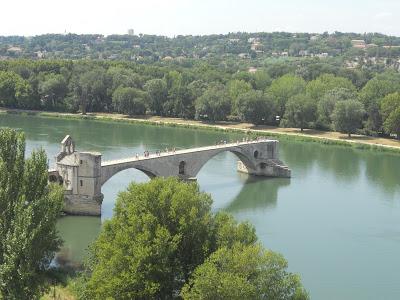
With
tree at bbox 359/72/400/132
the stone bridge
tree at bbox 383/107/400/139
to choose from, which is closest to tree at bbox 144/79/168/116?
tree at bbox 359/72/400/132

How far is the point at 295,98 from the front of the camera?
79.1 meters

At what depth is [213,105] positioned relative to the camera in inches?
3236

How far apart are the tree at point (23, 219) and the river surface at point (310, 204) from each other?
773 cm

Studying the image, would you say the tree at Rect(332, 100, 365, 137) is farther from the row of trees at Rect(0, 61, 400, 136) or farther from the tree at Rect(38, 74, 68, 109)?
the tree at Rect(38, 74, 68, 109)

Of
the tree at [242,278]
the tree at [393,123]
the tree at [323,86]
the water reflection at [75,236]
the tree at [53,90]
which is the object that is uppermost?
the tree at [323,86]

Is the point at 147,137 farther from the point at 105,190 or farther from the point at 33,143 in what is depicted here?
the point at 105,190

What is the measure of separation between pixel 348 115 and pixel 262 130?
10.5 m

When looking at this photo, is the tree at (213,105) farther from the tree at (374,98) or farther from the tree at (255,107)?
the tree at (374,98)

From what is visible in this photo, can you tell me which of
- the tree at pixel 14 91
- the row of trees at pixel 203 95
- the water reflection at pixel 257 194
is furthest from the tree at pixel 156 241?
the tree at pixel 14 91

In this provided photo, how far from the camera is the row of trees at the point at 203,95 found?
76750 mm

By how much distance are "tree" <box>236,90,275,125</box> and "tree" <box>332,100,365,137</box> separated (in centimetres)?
916

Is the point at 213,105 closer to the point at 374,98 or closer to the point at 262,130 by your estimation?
the point at 262,130

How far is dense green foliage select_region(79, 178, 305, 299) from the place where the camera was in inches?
794

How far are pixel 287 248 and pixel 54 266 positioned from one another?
11469 millimetres
